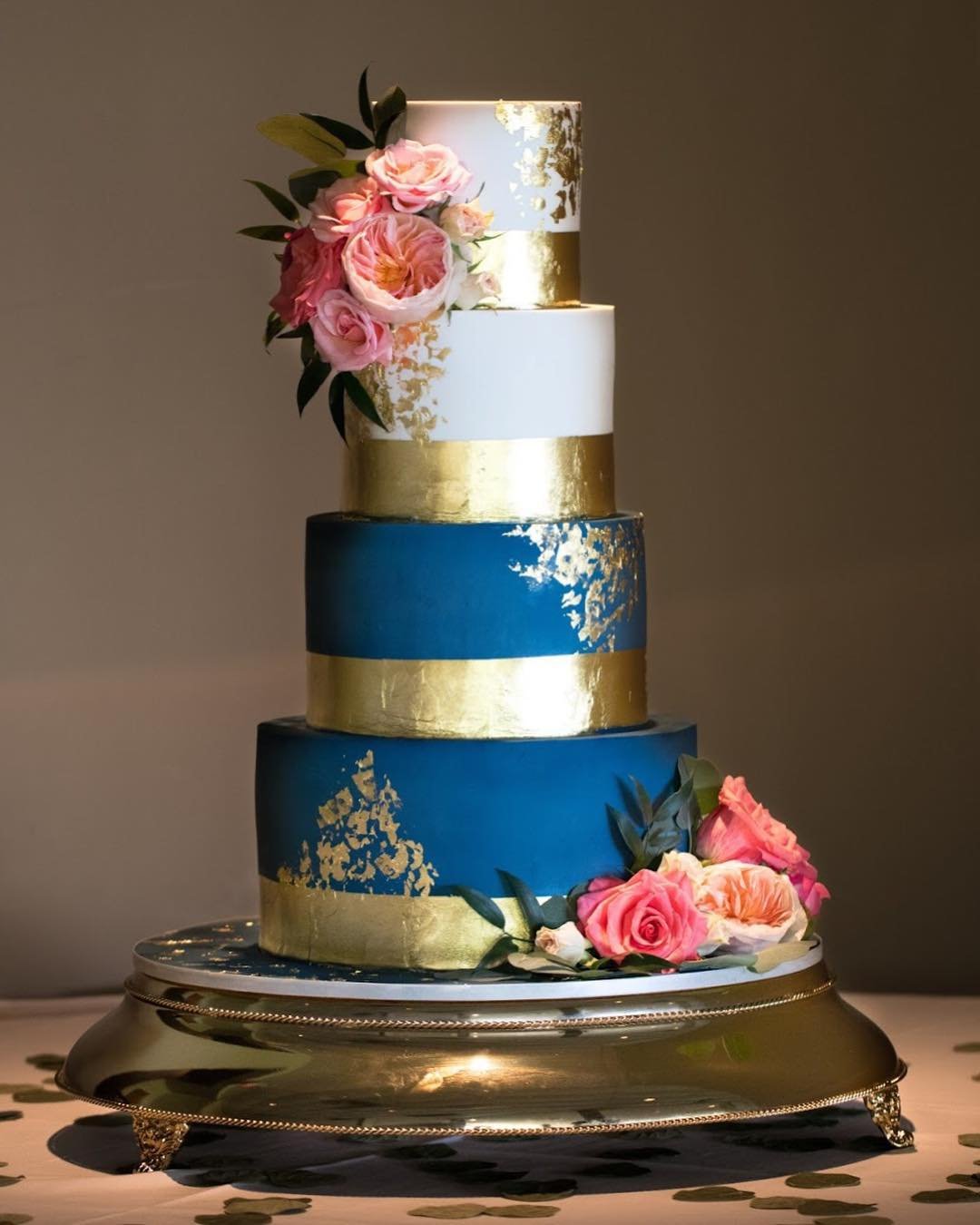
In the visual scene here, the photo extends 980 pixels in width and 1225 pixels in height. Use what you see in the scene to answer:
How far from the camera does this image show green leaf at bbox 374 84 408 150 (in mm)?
4352

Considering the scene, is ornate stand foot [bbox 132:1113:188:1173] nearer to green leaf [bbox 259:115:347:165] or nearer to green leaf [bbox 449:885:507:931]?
green leaf [bbox 449:885:507:931]

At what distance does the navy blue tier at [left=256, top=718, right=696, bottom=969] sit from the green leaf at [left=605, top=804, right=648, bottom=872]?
0.01 m

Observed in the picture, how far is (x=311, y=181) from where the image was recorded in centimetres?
439

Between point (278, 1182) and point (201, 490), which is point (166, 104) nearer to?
point (201, 490)

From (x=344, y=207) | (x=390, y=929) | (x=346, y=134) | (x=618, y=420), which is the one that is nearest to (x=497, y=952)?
(x=390, y=929)

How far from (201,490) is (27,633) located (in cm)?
51

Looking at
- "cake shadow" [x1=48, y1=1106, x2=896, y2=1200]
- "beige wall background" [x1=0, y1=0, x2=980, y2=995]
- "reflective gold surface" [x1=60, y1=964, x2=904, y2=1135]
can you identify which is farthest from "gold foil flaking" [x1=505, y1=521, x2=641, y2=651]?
"beige wall background" [x1=0, y1=0, x2=980, y2=995]

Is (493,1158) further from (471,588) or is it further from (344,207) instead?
(344,207)

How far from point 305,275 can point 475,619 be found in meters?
0.60

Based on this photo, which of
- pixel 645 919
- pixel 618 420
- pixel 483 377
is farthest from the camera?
pixel 618 420

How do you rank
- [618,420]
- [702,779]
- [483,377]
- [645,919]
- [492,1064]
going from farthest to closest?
[618,420]
[702,779]
[483,377]
[645,919]
[492,1064]

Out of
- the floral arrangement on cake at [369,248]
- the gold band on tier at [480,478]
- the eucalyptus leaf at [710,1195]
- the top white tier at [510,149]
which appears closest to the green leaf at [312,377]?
the floral arrangement on cake at [369,248]

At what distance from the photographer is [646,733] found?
4.42 m

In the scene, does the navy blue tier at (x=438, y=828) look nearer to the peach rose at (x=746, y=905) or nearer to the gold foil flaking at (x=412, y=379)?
the peach rose at (x=746, y=905)
